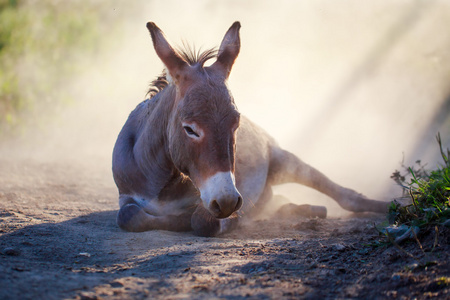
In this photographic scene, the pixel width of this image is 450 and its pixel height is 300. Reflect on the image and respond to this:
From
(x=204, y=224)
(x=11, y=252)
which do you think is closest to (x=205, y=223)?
(x=204, y=224)

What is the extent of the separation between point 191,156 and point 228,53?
3.49 ft

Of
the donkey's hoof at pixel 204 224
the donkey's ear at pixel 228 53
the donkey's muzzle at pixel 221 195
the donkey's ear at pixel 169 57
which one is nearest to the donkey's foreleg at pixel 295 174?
the donkey's hoof at pixel 204 224

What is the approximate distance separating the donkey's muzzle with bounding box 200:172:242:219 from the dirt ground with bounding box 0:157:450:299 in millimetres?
287

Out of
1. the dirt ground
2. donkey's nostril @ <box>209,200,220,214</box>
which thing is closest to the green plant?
the dirt ground

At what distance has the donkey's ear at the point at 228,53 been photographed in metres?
3.47

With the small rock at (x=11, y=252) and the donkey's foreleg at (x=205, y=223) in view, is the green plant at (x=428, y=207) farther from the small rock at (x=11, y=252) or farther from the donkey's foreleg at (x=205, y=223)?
the small rock at (x=11, y=252)

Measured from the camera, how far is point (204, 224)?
3.53m

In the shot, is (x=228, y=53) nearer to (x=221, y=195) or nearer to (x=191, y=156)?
(x=191, y=156)

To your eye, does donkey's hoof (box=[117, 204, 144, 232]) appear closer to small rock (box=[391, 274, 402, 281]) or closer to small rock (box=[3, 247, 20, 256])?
small rock (box=[3, 247, 20, 256])

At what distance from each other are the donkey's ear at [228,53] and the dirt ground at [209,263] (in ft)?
4.52

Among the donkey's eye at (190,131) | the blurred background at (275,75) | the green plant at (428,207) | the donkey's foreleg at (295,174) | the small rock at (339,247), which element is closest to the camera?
the green plant at (428,207)

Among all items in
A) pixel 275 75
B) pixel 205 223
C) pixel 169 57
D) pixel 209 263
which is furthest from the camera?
pixel 275 75

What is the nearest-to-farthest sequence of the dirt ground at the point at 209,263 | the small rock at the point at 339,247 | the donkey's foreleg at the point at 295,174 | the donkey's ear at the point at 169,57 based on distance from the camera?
1. the dirt ground at the point at 209,263
2. the small rock at the point at 339,247
3. the donkey's ear at the point at 169,57
4. the donkey's foreleg at the point at 295,174

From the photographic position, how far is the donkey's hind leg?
11.8 feet
